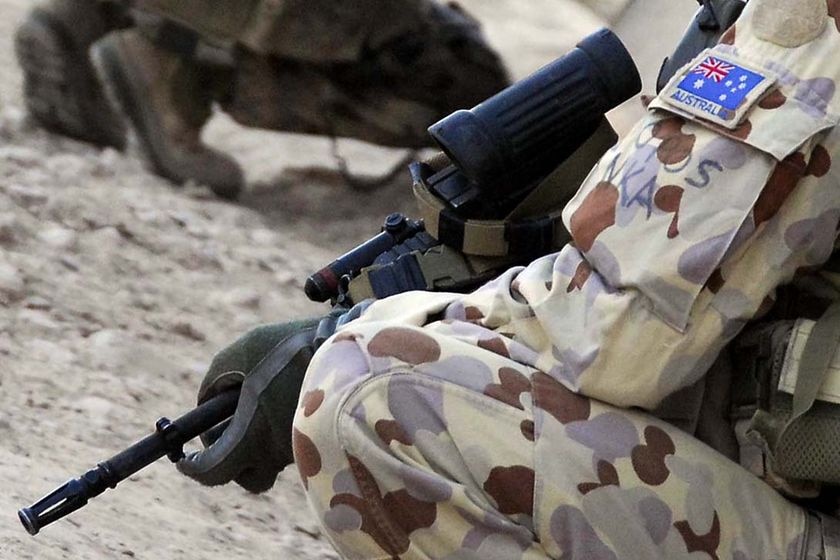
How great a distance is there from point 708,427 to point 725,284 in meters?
0.18

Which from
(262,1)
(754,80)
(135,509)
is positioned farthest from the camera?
(262,1)

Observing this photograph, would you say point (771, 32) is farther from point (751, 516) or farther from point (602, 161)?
point (751, 516)

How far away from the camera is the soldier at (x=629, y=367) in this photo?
127cm

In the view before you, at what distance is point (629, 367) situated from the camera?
130 centimetres

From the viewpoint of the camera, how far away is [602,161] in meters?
1.36

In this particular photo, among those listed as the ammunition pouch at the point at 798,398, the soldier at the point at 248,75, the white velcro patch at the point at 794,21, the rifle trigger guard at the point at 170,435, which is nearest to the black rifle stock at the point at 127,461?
the rifle trigger guard at the point at 170,435

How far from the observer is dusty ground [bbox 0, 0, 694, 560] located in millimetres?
2033

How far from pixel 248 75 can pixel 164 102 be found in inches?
9.4

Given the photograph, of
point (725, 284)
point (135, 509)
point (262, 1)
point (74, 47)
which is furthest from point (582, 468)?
point (74, 47)

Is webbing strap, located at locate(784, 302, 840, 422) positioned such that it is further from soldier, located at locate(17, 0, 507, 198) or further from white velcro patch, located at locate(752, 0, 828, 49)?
soldier, located at locate(17, 0, 507, 198)

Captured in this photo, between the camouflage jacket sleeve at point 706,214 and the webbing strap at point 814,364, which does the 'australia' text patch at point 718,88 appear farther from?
the webbing strap at point 814,364

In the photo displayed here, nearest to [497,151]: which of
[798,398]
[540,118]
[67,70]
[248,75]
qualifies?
[540,118]

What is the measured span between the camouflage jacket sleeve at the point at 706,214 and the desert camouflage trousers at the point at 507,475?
0.05 metres

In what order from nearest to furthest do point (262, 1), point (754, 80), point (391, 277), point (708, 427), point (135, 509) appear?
point (754, 80)
point (708, 427)
point (391, 277)
point (135, 509)
point (262, 1)
